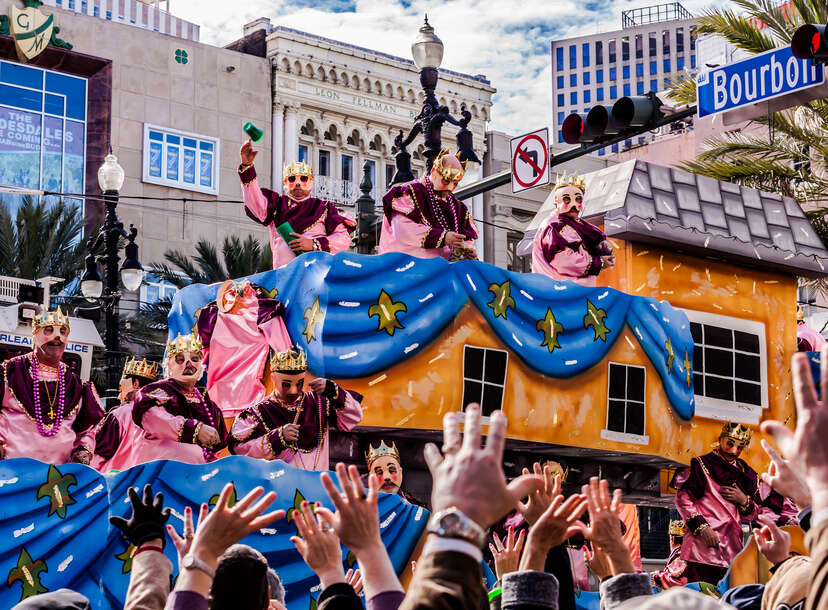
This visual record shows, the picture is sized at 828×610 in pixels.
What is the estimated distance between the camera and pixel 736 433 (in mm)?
11398

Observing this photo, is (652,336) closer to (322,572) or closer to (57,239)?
(322,572)

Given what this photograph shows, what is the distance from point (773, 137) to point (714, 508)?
702 cm

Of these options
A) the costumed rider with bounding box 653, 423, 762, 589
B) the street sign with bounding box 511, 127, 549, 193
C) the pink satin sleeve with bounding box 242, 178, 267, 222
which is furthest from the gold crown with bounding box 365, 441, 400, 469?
the street sign with bounding box 511, 127, 549, 193

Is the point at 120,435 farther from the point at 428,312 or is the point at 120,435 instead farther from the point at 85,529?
the point at 428,312

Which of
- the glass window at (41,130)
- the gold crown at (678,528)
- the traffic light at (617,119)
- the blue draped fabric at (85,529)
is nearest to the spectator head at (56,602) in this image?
the blue draped fabric at (85,529)

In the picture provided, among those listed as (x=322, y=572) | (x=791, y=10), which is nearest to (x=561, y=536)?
(x=322, y=572)

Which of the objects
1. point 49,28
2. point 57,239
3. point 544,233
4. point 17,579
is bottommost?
point 17,579

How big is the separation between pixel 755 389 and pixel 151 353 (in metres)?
17.8

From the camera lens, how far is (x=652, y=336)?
1147 cm

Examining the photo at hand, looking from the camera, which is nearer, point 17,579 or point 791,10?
point 17,579

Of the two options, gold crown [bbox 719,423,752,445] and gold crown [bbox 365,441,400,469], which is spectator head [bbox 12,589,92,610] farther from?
gold crown [bbox 719,423,752,445]

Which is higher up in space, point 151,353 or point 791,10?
point 791,10

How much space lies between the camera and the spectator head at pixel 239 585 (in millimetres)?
3311

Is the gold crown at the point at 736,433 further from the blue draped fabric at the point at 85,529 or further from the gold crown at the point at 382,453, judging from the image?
the blue draped fabric at the point at 85,529
